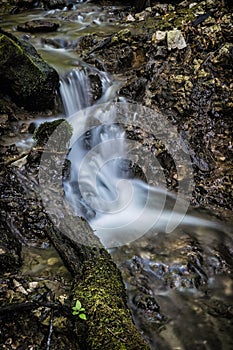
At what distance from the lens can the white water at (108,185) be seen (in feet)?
15.3

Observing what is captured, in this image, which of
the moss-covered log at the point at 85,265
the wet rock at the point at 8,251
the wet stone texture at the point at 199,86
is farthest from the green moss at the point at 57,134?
the wet stone texture at the point at 199,86

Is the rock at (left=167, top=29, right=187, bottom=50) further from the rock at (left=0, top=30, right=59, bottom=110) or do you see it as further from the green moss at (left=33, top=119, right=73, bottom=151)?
the green moss at (left=33, top=119, right=73, bottom=151)

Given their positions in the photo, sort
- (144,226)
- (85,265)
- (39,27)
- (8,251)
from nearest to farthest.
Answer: (85,265) < (8,251) < (144,226) < (39,27)

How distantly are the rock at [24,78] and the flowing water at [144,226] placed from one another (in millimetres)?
474

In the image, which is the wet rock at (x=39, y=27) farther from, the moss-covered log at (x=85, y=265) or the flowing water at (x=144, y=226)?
the moss-covered log at (x=85, y=265)

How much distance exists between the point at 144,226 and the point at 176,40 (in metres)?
3.90

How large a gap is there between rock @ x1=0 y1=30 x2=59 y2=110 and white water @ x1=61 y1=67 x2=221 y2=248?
47 centimetres

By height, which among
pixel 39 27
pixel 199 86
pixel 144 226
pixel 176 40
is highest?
pixel 176 40

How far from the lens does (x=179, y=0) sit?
33.8 feet

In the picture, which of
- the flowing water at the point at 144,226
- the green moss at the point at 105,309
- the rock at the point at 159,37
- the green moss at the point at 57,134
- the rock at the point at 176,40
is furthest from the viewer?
the rock at the point at 159,37

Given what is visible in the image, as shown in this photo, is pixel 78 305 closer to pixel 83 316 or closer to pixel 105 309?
pixel 83 316

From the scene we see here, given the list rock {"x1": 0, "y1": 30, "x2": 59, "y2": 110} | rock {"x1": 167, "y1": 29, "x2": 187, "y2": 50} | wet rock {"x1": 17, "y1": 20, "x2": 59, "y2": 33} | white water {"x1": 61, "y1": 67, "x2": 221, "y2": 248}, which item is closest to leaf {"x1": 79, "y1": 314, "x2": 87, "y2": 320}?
white water {"x1": 61, "y1": 67, "x2": 221, "y2": 248}

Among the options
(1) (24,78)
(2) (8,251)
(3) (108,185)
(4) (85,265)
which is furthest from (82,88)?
(4) (85,265)

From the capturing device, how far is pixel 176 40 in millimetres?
6500
